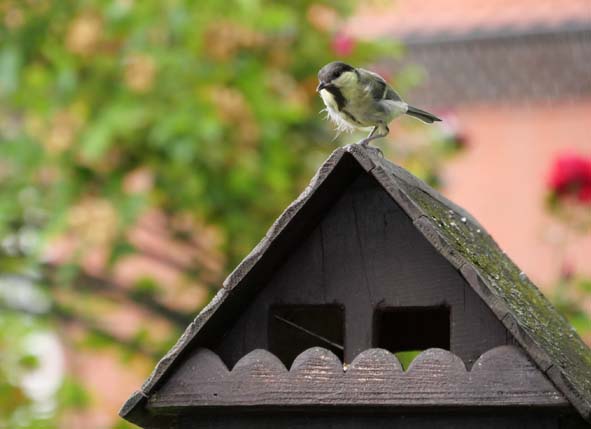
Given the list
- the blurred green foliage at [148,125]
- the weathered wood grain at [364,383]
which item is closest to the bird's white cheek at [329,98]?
the weathered wood grain at [364,383]

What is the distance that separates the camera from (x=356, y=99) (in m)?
2.62

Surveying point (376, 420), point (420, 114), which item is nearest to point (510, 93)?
point (420, 114)

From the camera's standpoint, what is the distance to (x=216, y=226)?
6.14 metres

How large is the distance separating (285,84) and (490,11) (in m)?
4.57

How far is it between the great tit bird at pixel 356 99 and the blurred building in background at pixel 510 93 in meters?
6.52

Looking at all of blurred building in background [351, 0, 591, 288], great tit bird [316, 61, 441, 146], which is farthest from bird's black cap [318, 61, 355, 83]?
blurred building in background [351, 0, 591, 288]

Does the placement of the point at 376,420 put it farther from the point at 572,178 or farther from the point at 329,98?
the point at 572,178

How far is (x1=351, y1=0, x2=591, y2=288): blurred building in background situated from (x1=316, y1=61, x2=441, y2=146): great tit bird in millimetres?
6522

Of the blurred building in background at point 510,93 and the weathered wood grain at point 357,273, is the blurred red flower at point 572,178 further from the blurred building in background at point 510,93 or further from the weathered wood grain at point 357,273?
the blurred building in background at point 510,93

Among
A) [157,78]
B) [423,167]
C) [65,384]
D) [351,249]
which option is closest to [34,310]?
[65,384]

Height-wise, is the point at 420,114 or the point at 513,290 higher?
the point at 420,114

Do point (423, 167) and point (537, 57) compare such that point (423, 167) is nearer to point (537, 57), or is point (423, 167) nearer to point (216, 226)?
point (216, 226)

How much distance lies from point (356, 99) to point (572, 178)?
282 centimetres

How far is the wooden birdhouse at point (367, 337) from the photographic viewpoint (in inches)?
85.7
